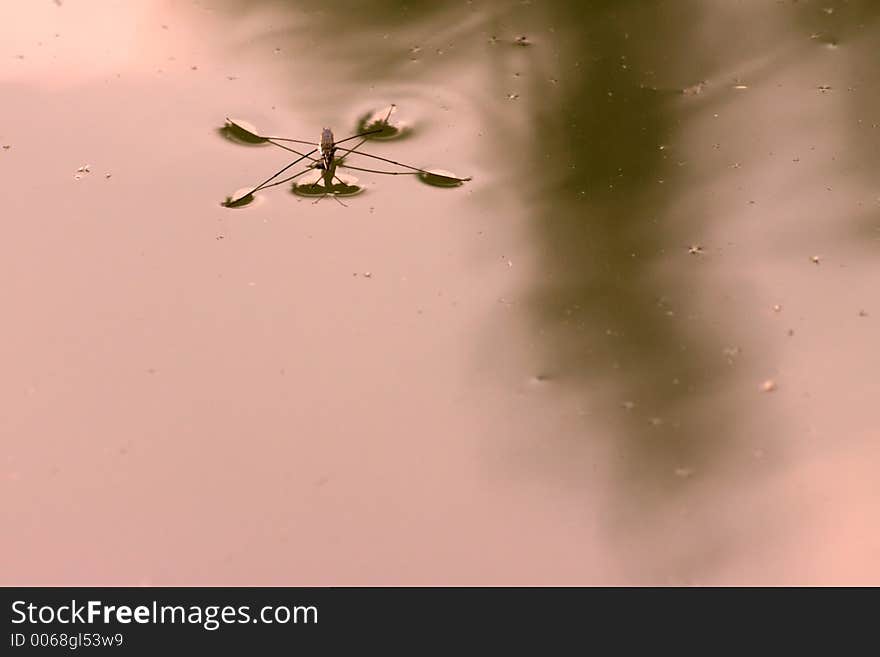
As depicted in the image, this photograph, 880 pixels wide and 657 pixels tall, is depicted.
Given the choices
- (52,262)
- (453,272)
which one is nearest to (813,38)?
(453,272)

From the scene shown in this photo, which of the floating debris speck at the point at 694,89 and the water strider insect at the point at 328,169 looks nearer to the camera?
the water strider insect at the point at 328,169

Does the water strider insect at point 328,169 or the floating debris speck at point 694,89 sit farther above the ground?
the floating debris speck at point 694,89

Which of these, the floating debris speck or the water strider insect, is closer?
the water strider insect

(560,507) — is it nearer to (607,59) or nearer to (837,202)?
(837,202)

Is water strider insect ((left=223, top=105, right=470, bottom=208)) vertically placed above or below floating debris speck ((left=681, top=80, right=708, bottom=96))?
below

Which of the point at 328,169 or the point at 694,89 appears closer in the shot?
the point at 328,169

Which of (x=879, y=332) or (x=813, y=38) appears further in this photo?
(x=813, y=38)

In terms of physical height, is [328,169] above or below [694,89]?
below

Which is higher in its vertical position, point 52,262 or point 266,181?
point 266,181
